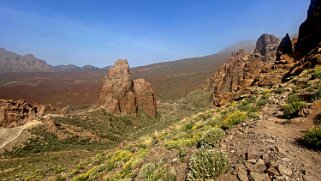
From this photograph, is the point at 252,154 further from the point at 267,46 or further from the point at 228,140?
the point at 267,46

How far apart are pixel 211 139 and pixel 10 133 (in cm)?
4774

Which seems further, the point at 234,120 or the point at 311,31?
the point at 311,31

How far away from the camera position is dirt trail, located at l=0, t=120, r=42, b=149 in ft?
157

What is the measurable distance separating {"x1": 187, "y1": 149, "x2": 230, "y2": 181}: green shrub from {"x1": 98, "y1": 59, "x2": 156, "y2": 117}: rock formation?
5795cm

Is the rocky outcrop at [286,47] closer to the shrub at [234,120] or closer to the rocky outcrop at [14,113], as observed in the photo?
the shrub at [234,120]

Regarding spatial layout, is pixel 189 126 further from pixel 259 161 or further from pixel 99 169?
pixel 259 161

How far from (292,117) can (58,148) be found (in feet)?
141

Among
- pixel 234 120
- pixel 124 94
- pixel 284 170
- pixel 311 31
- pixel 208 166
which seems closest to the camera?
pixel 284 170

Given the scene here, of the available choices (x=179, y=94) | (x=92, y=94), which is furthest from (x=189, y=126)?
(x=92, y=94)

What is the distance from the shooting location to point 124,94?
222 feet

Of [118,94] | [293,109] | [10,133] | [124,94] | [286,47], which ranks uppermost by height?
[286,47]

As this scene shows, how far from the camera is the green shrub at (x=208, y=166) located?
8117 millimetres

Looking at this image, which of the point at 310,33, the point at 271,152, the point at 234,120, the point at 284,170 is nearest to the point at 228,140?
the point at 234,120

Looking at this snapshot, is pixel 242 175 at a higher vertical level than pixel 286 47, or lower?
lower
